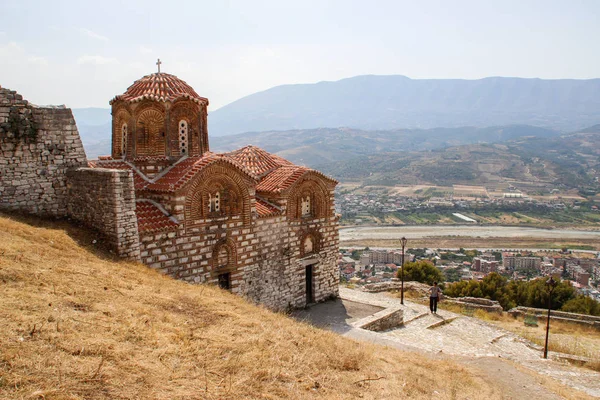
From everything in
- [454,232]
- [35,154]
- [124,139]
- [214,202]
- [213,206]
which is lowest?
[454,232]

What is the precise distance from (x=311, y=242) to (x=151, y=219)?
622 cm

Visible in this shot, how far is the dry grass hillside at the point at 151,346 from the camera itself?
5539 millimetres

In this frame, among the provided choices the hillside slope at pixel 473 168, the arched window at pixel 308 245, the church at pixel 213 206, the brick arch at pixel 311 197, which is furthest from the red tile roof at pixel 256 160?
the hillside slope at pixel 473 168

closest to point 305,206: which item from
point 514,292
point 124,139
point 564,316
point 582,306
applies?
point 124,139

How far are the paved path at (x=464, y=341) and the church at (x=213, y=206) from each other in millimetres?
1588

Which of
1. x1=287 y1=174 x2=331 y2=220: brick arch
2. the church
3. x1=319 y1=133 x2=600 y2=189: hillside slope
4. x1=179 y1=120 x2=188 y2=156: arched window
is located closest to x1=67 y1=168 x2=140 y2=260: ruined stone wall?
the church

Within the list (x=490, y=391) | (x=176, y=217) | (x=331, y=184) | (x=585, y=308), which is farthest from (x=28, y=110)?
(x=585, y=308)

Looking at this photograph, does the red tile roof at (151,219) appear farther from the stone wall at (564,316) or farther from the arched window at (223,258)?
the stone wall at (564,316)

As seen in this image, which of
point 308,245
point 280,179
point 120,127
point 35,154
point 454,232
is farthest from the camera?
point 454,232

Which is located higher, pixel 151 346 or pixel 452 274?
pixel 151 346

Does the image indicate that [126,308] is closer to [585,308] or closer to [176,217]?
[176,217]

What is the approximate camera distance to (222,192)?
13.5m

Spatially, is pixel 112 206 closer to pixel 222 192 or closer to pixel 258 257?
pixel 222 192

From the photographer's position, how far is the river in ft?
233
